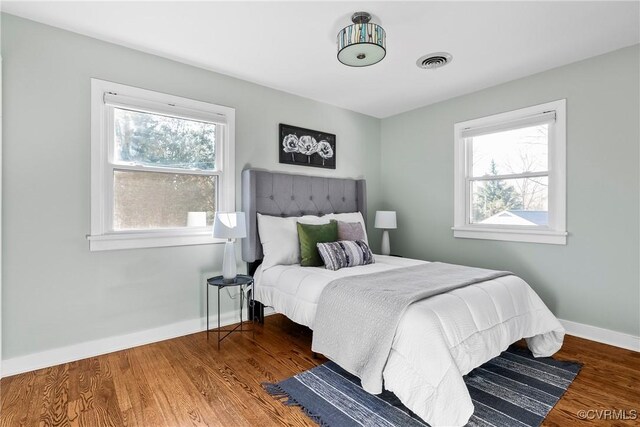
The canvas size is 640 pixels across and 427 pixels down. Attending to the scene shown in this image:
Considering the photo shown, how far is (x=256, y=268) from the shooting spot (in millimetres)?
3150

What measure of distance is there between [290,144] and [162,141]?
1.31m

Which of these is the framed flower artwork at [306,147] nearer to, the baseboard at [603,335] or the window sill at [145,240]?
the window sill at [145,240]

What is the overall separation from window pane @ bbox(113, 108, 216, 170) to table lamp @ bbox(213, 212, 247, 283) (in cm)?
67

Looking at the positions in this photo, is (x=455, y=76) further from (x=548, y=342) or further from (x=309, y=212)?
(x=548, y=342)

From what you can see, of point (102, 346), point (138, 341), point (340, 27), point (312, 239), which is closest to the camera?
point (340, 27)

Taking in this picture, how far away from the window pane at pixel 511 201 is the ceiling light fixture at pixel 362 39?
205 cm

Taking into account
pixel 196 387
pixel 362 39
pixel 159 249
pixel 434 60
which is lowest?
pixel 196 387

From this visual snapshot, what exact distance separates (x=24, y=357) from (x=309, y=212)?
258 cm

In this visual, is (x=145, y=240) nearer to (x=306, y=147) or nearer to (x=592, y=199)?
(x=306, y=147)

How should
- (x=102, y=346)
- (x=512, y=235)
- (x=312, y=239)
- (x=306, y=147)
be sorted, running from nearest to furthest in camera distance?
1. (x=102, y=346)
2. (x=312, y=239)
3. (x=512, y=235)
4. (x=306, y=147)

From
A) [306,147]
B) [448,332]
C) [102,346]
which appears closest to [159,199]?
[102,346]

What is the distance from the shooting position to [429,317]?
170cm

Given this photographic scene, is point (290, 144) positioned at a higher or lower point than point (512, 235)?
higher

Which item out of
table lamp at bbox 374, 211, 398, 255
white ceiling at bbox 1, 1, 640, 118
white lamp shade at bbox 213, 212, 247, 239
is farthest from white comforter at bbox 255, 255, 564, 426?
white ceiling at bbox 1, 1, 640, 118
